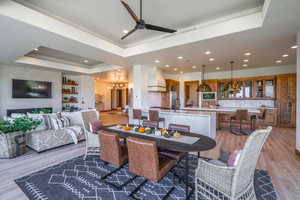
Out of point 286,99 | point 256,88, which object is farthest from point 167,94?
point 286,99

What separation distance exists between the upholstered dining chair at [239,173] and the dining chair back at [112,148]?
1.09 metres

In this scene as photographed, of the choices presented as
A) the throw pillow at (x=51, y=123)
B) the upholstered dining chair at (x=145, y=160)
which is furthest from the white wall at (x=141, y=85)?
the upholstered dining chair at (x=145, y=160)

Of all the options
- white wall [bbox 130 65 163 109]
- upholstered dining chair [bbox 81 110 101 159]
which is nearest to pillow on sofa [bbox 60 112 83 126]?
upholstered dining chair [bbox 81 110 101 159]

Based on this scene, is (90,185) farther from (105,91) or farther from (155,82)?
(105,91)

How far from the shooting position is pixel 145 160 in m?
1.69

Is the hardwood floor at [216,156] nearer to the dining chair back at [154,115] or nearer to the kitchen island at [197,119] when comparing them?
the kitchen island at [197,119]

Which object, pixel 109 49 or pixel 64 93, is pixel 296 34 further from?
pixel 64 93

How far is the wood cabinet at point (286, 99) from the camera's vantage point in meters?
6.23

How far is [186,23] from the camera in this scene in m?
3.53

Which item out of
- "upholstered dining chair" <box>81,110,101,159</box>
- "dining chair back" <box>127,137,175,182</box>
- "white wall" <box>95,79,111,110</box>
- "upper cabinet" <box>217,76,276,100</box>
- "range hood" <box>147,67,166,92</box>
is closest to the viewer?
"dining chair back" <box>127,137,175,182</box>

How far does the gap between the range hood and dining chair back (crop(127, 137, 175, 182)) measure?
4.46m

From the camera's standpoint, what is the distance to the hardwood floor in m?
2.06

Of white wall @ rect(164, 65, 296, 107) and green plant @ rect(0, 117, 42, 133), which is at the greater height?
white wall @ rect(164, 65, 296, 107)

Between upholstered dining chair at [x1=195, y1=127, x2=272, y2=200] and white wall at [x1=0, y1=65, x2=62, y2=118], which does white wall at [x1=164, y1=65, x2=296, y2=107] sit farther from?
upholstered dining chair at [x1=195, y1=127, x2=272, y2=200]
